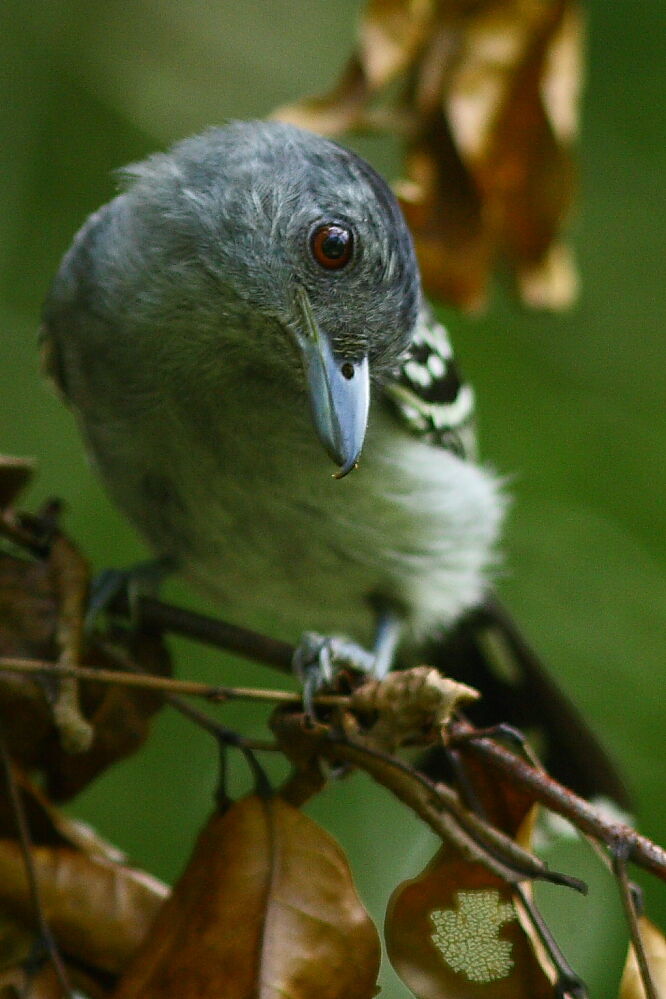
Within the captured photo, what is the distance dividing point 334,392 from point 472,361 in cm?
334

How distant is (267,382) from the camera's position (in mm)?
3588

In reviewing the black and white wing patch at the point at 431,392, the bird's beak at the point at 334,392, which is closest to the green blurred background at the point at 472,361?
the black and white wing patch at the point at 431,392

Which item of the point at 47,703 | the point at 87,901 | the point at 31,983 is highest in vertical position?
the point at 47,703

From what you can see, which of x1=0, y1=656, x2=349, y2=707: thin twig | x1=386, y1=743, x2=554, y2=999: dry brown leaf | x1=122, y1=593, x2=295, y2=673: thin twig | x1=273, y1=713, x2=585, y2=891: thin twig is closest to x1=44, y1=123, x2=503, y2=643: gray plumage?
x1=122, y1=593, x2=295, y2=673: thin twig

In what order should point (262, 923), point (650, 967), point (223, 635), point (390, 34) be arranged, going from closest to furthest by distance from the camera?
point (650, 967)
point (262, 923)
point (223, 635)
point (390, 34)

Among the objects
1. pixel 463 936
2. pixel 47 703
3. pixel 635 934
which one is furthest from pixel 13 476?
pixel 635 934

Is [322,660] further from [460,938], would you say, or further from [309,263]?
[460,938]

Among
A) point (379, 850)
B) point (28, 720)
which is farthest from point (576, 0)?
point (379, 850)

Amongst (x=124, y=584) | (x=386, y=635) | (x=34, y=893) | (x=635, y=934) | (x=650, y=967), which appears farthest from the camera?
(x=386, y=635)

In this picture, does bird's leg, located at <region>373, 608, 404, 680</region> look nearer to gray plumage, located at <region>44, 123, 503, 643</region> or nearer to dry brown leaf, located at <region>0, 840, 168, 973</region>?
gray plumage, located at <region>44, 123, 503, 643</region>

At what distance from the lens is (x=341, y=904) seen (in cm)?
246

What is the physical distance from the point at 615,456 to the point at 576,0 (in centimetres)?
240

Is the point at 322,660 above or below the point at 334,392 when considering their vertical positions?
below

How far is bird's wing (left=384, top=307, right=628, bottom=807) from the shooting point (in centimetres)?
423
